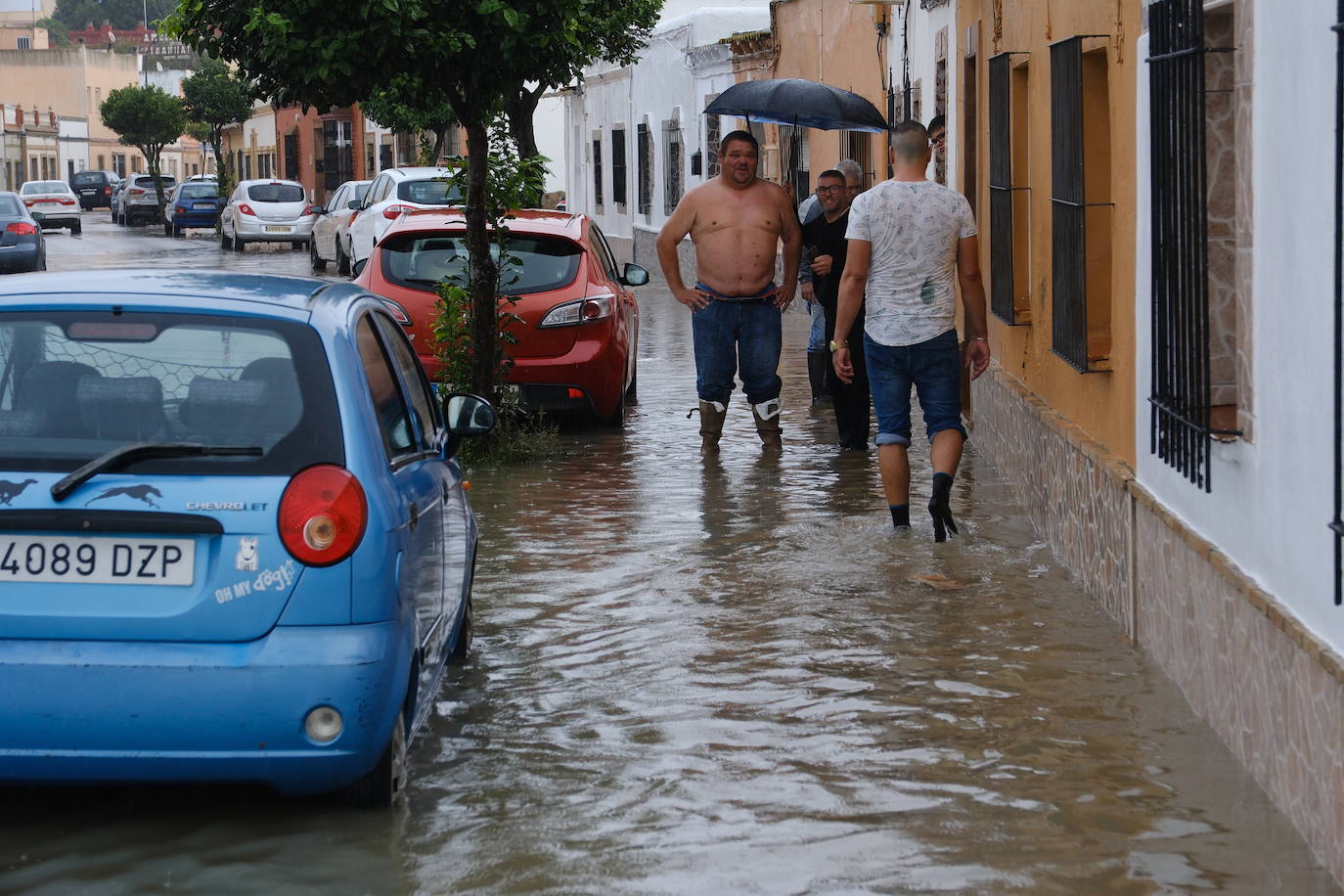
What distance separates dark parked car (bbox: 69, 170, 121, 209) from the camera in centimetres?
9006

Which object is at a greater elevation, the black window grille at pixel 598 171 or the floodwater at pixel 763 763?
the black window grille at pixel 598 171

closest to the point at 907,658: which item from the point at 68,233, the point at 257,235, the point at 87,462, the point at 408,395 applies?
the point at 408,395

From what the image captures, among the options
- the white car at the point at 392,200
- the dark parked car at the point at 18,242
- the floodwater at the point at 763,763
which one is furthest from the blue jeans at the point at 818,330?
the dark parked car at the point at 18,242

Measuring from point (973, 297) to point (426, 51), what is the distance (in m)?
3.74

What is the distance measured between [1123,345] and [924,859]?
317 cm

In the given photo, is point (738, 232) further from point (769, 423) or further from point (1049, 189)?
point (1049, 189)

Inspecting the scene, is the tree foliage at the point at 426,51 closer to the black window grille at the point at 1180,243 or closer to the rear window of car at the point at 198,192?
the black window grille at the point at 1180,243

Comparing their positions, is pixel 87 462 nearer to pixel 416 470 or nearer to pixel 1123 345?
pixel 416 470

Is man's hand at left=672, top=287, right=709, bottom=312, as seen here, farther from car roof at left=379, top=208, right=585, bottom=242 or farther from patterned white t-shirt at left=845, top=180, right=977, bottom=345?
patterned white t-shirt at left=845, top=180, right=977, bottom=345

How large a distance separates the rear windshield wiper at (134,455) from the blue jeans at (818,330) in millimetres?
8860

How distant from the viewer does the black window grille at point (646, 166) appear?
36.1 meters

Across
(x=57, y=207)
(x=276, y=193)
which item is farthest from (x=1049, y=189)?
(x=57, y=207)

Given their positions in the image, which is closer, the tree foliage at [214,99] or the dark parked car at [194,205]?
the dark parked car at [194,205]

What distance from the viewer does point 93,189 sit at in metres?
90.3
